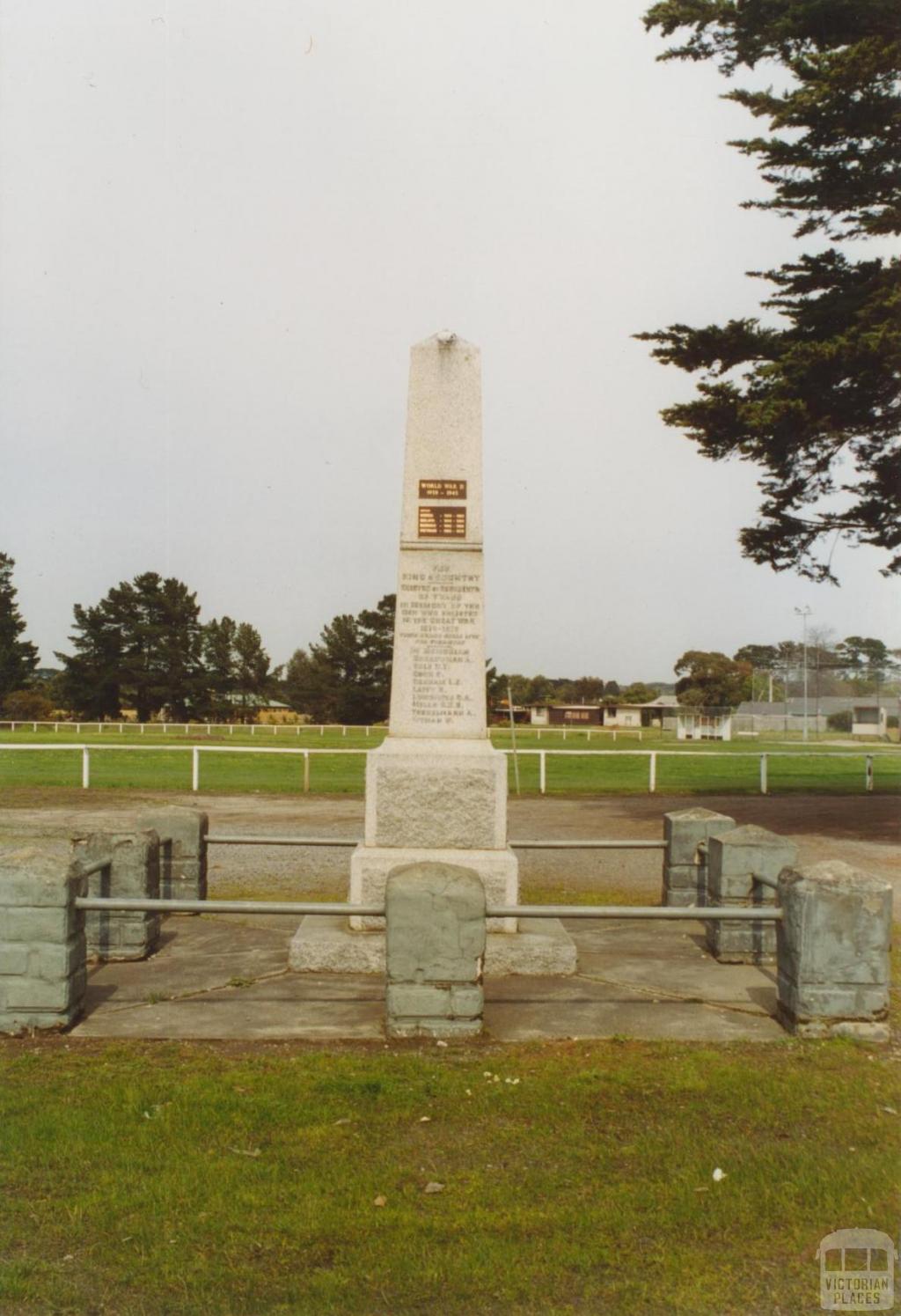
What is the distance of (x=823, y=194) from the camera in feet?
45.7

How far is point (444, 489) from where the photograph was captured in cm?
732

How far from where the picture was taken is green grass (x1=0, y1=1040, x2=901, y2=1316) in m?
3.04

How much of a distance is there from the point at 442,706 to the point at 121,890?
2400 millimetres

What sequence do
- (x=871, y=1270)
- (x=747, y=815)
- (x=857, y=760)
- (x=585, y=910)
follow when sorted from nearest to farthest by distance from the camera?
(x=871, y=1270), (x=585, y=910), (x=747, y=815), (x=857, y=760)

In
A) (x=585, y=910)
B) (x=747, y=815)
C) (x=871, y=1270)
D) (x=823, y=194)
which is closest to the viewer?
(x=871, y=1270)

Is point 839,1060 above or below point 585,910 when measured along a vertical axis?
below

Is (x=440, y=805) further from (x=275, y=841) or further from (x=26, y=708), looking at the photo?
(x=26, y=708)

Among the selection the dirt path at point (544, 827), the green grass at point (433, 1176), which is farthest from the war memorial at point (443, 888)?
the dirt path at point (544, 827)

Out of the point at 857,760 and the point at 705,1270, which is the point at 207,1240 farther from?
the point at 857,760

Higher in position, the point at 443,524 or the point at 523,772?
the point at 443,524

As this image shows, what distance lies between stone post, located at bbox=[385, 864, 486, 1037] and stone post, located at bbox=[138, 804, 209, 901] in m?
3.16

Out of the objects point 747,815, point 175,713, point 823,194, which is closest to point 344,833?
point 747,815

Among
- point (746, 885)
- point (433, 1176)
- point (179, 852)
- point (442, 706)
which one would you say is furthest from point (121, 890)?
point (746, 885)

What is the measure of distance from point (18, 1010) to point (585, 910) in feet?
9.37
